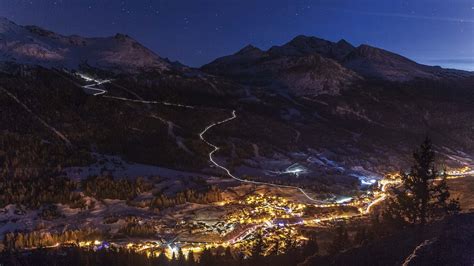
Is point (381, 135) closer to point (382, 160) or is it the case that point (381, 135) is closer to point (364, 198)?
point (382, 160)

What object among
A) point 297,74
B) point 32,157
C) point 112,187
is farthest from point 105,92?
point 297,74

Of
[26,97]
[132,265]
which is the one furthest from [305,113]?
[132,265]

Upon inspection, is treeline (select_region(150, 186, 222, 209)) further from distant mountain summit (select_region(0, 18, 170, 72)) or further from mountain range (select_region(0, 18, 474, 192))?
distant mountain summit (select_region(0, 18, 170, 72))

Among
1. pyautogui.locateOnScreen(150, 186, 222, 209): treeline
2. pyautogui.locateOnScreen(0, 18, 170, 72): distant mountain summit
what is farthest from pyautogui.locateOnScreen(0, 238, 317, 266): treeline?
pyautogui.locateOnScreen(0, 18, 170, 72): distant mountain summit

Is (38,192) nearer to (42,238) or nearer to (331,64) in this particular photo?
(42,238)

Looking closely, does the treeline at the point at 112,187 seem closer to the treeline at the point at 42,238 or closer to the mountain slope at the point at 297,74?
the treeline at the point at 42,238

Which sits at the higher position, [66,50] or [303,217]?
[66,50]
